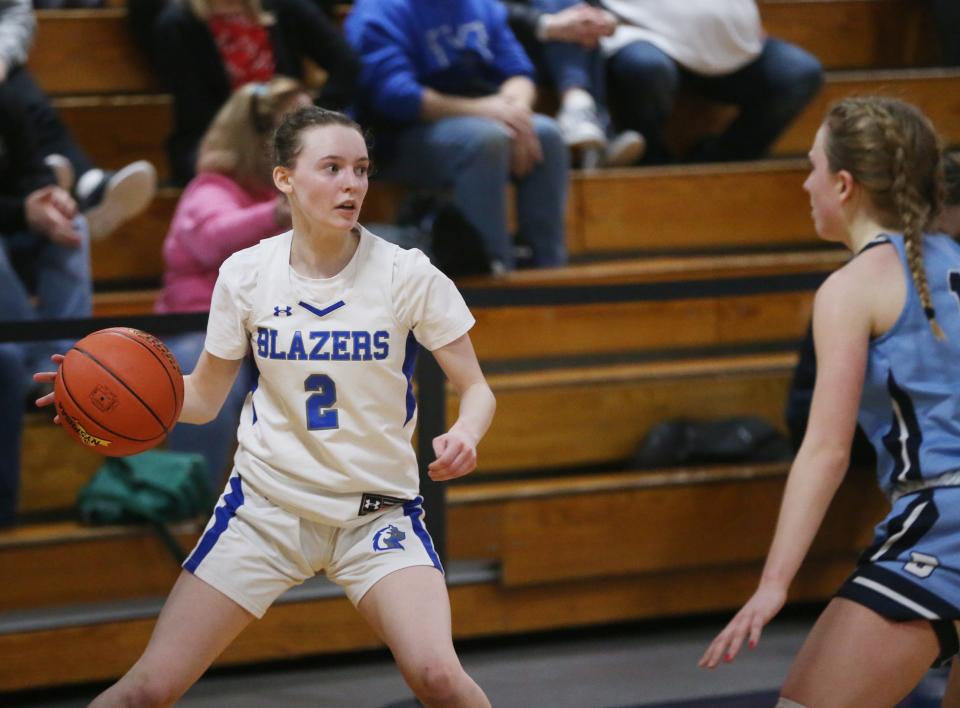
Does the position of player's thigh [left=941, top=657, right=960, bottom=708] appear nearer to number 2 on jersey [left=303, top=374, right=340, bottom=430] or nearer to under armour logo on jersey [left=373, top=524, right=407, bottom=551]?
under armour logo on jersey [left=373, top=524, right=407, bottom=551]

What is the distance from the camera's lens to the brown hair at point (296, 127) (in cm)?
237

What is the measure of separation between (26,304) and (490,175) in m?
1.49

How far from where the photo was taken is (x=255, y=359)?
7.99ft

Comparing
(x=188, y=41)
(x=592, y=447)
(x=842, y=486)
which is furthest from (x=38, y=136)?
(x=842, y=486)

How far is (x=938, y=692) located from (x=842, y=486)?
0.71 m

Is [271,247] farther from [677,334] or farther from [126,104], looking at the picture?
[126,104]

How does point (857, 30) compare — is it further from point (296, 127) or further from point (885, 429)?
point (296, 127)

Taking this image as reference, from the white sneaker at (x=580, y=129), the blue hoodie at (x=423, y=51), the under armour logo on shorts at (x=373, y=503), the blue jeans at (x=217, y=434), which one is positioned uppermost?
Result: the blue hoodie at (x=423, y=51)

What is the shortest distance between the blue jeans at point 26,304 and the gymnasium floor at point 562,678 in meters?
0.71

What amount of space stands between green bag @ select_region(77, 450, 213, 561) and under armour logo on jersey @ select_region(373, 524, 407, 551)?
3.60 ft

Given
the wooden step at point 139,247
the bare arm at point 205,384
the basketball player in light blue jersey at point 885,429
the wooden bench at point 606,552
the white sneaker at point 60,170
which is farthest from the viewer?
the wooden step at point 139,247

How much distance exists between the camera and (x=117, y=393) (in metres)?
2.30

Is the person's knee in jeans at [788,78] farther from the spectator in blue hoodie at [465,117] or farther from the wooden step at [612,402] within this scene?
the wooden step at [612,402]

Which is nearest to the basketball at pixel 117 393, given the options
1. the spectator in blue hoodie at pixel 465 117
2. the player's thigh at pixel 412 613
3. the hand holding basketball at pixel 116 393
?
the hand holding basketball at pixel 116 393
